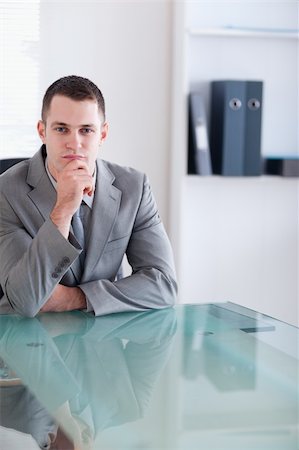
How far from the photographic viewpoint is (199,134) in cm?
378

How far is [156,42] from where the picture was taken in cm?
388

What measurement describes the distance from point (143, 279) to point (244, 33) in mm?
1851

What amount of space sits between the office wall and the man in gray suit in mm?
1324

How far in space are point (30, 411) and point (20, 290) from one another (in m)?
0.74

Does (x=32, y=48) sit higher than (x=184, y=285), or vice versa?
(x=32, y=48)

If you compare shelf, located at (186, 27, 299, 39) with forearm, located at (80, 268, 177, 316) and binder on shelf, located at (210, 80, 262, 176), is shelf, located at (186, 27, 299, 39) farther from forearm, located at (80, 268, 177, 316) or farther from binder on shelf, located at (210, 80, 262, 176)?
forearm, located at (80, 268, 177, 316)

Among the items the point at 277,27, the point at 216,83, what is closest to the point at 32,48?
the point at 216,83

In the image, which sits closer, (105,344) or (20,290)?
(105,344)

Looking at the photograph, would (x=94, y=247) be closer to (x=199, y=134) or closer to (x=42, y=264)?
(x=42, y=264)

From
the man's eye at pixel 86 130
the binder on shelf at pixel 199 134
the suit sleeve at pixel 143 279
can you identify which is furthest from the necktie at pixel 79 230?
the binder on shelf at pixel 199 134

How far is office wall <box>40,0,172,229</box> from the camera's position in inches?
148

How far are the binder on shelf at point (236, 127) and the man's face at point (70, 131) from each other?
1.47m

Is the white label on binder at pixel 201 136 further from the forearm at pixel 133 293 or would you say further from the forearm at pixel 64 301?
the forearm at pixel 64 301

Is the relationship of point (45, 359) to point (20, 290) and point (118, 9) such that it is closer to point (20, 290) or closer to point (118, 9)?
point (20, 290)
